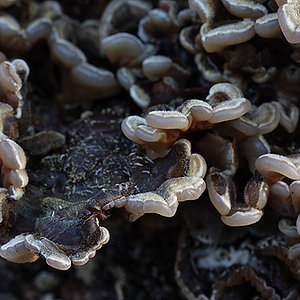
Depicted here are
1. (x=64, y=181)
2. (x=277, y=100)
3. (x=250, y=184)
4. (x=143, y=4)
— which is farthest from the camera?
(x=143, y=4)

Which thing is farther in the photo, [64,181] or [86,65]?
[86,65]

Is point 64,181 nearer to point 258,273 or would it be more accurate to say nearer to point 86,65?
point 86,65

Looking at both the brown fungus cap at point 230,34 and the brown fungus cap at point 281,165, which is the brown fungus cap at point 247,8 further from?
the brown fungus cap at point 281,165

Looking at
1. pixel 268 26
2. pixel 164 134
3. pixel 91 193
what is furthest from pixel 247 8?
pixel 91 193

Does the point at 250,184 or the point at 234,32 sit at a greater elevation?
the point at 234,32

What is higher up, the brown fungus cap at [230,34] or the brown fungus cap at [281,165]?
the brown fungus cap at [230,34]

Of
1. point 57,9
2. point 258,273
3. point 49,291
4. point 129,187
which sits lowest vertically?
point 49,291

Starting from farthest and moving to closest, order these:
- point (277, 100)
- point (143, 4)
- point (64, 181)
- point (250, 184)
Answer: point (143, 4) → point (277, 100) → point (64, 181) → point (250, 184)

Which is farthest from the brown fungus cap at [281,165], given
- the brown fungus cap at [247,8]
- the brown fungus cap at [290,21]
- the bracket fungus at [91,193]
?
the brown fungus cap at [247,8]

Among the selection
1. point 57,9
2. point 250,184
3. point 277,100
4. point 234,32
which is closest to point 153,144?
point 250,184
